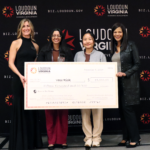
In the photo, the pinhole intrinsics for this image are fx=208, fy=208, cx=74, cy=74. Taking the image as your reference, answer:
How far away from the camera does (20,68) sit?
8.16 ft

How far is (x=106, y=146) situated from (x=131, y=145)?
0.31 metres

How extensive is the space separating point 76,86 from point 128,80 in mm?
650

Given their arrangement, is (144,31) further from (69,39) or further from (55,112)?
(55,112)

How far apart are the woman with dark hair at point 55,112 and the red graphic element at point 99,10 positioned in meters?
0.98

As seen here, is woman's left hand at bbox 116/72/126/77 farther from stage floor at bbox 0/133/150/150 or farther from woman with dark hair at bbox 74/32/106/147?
stage floor at bbox 0/133/150/150

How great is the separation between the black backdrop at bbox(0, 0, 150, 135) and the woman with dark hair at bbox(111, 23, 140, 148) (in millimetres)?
705

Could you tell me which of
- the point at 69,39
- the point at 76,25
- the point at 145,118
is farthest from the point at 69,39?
the point at 145,118

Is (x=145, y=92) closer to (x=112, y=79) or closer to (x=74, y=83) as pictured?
(x=112, y=79)

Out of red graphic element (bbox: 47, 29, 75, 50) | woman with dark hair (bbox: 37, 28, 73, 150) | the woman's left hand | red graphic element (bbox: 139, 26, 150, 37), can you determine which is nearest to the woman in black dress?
woman with dark hair (bbox: 37, 28, 73, 150)

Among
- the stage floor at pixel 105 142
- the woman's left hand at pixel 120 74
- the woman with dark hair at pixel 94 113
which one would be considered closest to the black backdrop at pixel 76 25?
the stage floor at pixel 105 142

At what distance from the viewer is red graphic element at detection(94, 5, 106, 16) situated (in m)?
3.28

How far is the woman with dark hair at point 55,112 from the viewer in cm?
260

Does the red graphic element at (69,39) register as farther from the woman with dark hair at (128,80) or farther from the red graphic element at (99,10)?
the woman with dark hair at (128,80)

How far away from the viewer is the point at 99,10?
129 inches
